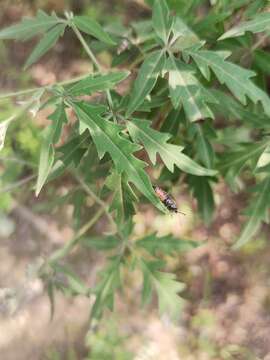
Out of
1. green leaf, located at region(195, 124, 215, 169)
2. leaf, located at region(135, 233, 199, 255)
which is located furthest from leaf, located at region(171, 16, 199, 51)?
leaf, located at region(135, 233, 199, 255)

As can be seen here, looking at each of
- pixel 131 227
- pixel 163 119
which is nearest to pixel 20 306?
pixel 131 227

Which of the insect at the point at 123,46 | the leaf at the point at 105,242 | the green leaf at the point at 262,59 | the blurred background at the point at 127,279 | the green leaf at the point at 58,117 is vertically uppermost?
the green leaf at the point at 58,117

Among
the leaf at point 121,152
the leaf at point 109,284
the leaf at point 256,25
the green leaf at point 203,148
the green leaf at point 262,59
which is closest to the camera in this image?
the leaf at point 121,152

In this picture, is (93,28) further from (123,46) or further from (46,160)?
(46,160)

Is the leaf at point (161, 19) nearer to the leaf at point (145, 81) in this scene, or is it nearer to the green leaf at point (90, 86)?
the leaf at point (145, 81)

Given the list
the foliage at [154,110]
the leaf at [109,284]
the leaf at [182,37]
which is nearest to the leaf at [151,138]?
the foliage at [154,110]

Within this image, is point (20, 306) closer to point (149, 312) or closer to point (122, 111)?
point (149, 312)

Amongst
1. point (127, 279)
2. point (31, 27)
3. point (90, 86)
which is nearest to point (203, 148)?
point (90, 86)
